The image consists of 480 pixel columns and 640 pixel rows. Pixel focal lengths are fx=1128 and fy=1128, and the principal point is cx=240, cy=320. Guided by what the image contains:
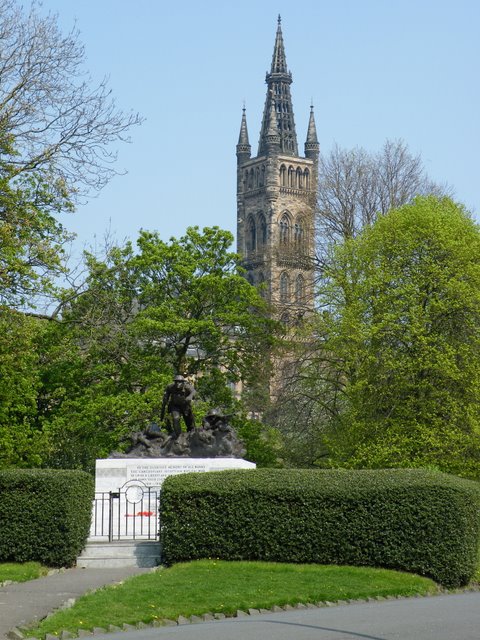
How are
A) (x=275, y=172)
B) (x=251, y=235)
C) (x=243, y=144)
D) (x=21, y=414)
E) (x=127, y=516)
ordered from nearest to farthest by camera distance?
1. (x=127, y=516)
2. (x=21, y=414)
3. (x=251, y=235)
4. (x=275, y=172)
5. (x=243, y=144)

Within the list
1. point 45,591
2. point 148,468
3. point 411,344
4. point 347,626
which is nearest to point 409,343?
point 411,344

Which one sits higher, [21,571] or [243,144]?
[243,144]

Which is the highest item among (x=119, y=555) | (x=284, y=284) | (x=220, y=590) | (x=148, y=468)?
(x=284, y=284)

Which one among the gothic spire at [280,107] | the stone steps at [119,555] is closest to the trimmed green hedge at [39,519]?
the stone steps at [119,555]

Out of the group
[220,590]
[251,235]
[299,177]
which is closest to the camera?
[220,590]

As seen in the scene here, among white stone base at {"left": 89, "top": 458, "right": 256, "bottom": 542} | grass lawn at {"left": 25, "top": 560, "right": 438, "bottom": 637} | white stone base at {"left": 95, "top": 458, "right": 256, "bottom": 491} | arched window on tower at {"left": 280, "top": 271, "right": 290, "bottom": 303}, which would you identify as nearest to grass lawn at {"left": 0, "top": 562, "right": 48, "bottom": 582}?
grass lawn at {"left": 25, "top": 560, "right": 438, "bottom": 637}

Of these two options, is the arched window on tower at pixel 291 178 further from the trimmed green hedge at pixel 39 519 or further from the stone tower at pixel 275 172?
the trimmed green hedge at pixel 39 519

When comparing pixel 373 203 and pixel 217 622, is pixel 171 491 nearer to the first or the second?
pixel 217 622

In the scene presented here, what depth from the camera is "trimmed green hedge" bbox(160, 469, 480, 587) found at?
68.0 feet

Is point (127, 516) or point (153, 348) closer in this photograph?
point (127, 516)

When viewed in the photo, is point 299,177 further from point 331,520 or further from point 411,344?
point 331,520

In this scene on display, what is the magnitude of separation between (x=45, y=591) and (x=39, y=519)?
3.54 m

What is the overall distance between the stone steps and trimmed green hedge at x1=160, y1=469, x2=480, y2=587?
922 millimetres

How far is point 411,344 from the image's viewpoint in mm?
38812
